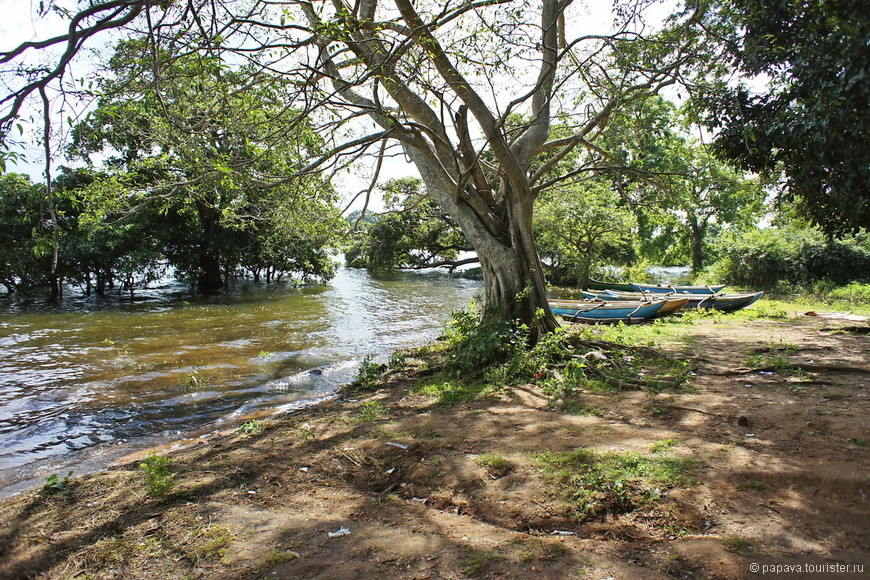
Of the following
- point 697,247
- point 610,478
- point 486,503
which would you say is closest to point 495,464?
point 486,503

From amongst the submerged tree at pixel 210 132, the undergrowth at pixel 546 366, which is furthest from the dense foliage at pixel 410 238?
the undergrowth at pixel 546 366

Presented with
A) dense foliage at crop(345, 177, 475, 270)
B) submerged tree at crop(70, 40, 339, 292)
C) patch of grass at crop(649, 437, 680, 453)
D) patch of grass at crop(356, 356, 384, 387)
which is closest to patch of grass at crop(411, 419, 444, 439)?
patch of grass at crop(649, 437, 680, 453)

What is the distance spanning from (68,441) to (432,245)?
22957 mm

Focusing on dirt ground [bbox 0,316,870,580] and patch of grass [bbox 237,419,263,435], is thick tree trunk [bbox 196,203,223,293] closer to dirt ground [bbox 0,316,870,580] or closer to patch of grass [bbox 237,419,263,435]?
patch of grass [bbox 237,419,263,435]

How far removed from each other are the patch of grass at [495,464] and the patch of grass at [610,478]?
0.27 metres

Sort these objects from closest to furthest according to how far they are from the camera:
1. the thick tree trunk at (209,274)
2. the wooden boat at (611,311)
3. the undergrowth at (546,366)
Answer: the undergrowth at (546,366) → the wooden boat at (611,311) → the thick tree trunk at (209,274)

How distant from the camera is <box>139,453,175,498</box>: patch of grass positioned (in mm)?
4094

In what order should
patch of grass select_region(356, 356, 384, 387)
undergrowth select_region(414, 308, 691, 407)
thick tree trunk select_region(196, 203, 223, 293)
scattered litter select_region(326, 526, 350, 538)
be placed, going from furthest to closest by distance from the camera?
thick tree trunk select_region(196, 203, 223, 293) → patch of grass select_region(356, 356, 384, 387) → undergrowth select_region(414, 308, 691, 407) → scattered litter select_region(326, 526, 350, 538)

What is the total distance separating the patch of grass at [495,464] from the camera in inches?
Answer: 165

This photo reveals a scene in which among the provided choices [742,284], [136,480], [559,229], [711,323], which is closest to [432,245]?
[559,229]

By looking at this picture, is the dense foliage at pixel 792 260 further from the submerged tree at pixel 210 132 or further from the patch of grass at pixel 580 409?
the submerged tree at pixel 210 132

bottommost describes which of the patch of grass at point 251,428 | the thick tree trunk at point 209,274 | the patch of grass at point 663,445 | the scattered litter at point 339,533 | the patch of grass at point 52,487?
the patch of grass at point 251,428

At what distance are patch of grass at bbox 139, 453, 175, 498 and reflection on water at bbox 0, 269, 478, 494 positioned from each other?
2.35 metres

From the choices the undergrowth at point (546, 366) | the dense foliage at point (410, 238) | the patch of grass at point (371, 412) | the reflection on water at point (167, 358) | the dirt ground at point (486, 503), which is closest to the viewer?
the dirt ground at point (486, 503)
